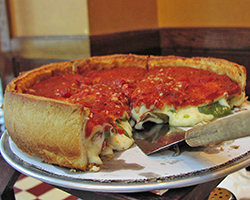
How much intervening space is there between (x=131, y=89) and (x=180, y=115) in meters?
0.32

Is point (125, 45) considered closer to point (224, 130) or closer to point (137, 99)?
point (137, 99)

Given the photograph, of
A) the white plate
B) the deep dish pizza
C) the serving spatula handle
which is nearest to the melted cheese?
the deep dish pizza

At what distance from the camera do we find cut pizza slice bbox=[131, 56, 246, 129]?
1.26 metres

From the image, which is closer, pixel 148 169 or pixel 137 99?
pixel 148 169

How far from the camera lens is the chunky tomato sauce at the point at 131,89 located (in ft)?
3.96

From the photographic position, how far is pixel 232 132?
71 centimetres

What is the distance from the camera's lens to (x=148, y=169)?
2.91ft

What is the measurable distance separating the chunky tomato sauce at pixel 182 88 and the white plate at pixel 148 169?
0.98 feet

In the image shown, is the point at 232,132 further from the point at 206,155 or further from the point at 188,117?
the point at 188,117

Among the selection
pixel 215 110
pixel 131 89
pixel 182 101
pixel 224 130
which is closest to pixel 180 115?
pixel 182 101

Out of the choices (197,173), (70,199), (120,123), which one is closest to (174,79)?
(120,123)

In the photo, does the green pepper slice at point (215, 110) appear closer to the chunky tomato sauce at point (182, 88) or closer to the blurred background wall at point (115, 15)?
the chunky tomato sauce at point (182, 88)

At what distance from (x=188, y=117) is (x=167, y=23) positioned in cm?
160

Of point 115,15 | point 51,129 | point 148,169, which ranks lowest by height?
point 148,169
